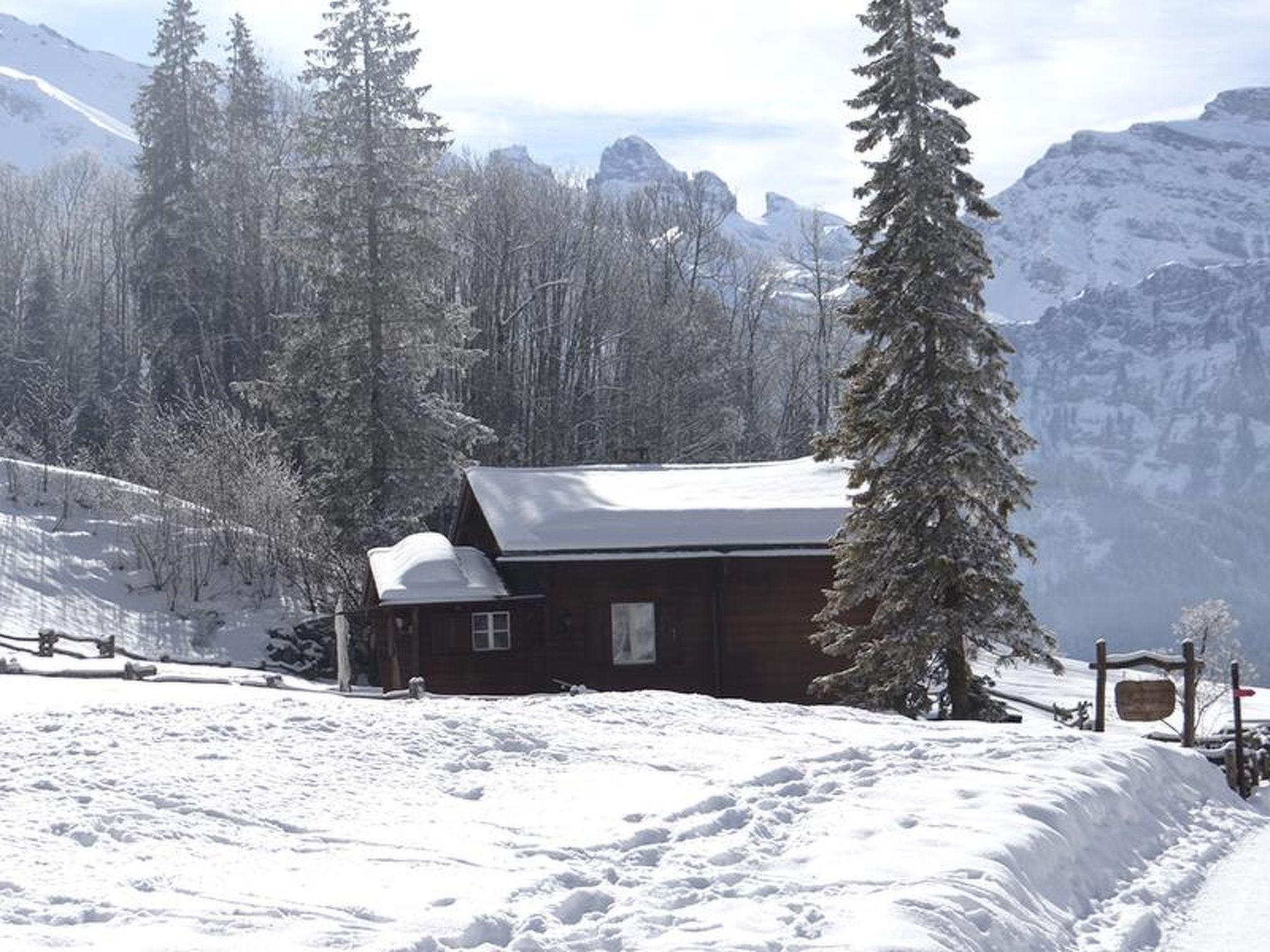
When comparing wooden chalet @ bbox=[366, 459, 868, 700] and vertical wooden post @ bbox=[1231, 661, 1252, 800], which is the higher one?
wooden chalet @ bbox=[366, 459, 868, 700]

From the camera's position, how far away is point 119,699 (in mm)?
16031

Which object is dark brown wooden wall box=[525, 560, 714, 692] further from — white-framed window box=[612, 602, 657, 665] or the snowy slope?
the snowy slope

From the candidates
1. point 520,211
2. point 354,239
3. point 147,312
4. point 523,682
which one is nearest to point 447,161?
point 520,211

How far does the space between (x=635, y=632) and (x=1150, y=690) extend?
32.4ft

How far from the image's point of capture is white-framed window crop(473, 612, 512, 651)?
83.6 feet

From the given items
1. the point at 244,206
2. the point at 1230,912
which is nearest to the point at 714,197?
the point at 244,206

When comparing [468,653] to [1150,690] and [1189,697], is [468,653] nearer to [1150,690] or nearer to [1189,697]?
[1150,690]

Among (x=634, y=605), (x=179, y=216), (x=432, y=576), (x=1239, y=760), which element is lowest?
(x=1239, y=760)

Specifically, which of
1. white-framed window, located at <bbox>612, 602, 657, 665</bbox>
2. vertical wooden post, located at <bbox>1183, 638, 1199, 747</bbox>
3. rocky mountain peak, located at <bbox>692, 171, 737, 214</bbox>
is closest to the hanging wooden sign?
vertical wooden post, located at <bbox>1183, 638, 1199, 747</bbox>

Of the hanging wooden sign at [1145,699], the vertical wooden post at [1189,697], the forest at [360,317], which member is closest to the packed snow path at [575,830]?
the hanging wooden sign at [1145,699]

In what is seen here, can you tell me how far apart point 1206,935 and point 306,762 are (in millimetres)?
7162

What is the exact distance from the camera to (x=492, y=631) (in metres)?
25.6

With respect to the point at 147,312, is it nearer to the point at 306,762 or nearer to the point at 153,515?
the point at 153,515

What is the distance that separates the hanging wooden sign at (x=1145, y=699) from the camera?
18.3m
